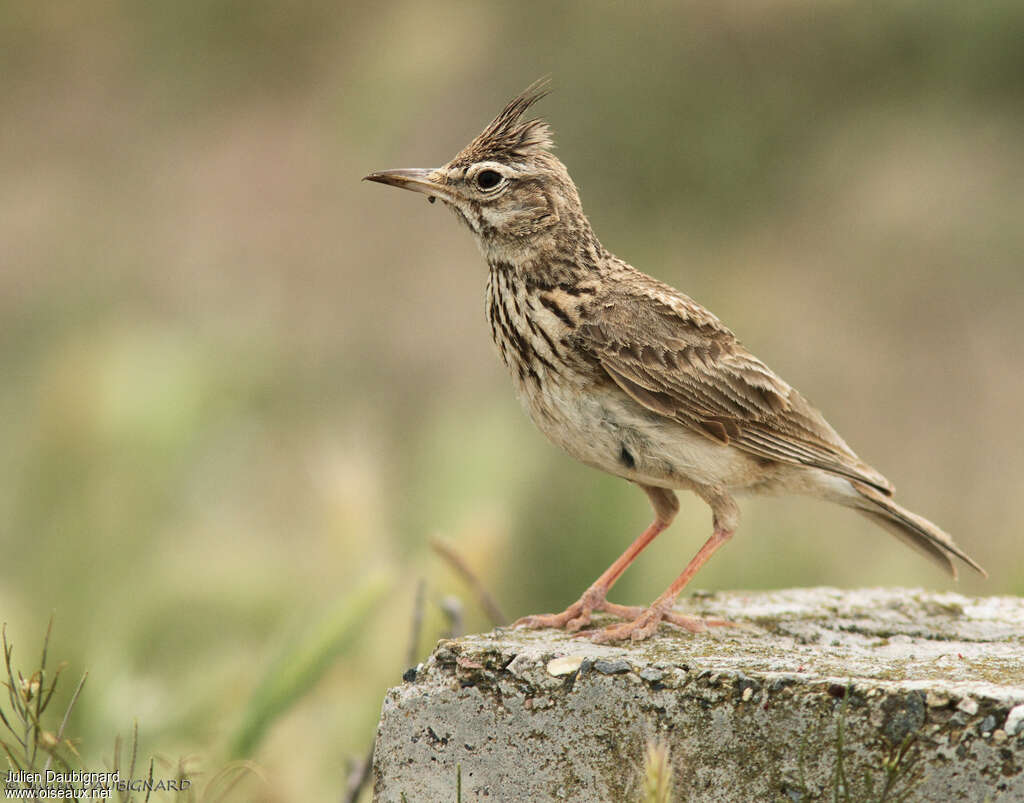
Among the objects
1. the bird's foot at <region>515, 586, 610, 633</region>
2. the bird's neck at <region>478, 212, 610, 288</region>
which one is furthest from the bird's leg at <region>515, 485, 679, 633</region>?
the bird's neck at <region>478, 212, 610, 288</region>

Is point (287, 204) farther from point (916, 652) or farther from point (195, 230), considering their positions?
point (916, 652)

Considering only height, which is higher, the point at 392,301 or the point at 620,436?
the point at 392,301

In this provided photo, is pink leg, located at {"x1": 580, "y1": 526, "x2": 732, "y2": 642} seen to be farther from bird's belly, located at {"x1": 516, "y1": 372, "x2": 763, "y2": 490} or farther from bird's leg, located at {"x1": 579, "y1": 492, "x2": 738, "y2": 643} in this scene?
bird's belly, located at {"x1": 516, "y1": 372, "x2": 763, "y2": 490}

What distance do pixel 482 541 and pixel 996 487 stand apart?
451 centimetres

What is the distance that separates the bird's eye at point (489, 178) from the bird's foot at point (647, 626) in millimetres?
1221

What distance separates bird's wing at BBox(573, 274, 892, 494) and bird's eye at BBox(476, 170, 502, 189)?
1.42 ft

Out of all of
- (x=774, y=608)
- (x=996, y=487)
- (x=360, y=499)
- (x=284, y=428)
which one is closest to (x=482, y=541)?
(x=360, y=499)

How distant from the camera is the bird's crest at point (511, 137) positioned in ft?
14.1

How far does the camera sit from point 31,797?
3189 millimetres

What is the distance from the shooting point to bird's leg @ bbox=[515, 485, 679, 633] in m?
3.86

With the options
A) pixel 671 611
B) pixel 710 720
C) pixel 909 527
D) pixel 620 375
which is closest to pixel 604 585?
pixel 671 611

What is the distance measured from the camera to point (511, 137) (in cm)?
433

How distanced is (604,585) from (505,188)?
1.09 metres

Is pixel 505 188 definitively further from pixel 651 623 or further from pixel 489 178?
pixel 651 623
